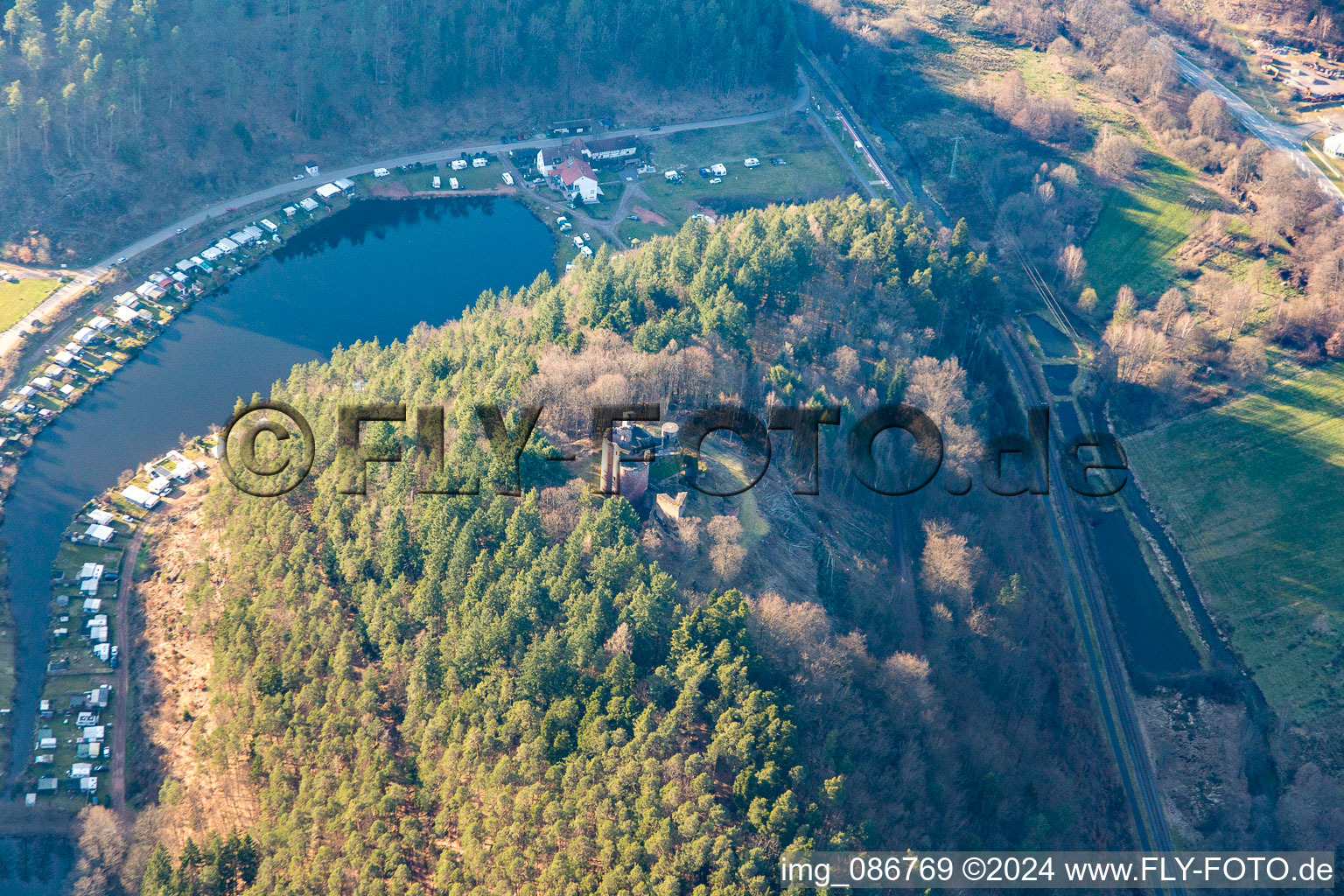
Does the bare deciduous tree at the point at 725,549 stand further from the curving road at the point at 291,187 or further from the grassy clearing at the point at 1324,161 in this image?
the grassy clearing at the point at 1324,161

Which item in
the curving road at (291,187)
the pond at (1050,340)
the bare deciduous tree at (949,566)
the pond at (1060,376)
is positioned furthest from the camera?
the pond at (1050,340)

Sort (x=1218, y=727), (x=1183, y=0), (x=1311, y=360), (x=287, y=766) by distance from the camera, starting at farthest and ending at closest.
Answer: (x=1183, y=0) < (x=1311, y=360) < (x=1218, y=727) < (x=287, y=766)

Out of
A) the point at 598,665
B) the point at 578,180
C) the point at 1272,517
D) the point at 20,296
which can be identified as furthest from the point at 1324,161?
the point at 20,296

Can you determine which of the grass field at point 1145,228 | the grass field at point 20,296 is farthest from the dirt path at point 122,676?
the grass field at point 1145,228

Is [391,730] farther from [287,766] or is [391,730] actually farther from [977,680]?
[977,680]

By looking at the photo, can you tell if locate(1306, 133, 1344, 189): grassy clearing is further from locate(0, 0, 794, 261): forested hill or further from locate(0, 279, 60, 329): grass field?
locate(0, 279, 60, 329): grass field

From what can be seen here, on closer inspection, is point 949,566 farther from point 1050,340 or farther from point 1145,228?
point 1145,228

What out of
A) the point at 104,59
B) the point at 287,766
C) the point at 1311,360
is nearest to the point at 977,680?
the point at 287,766
